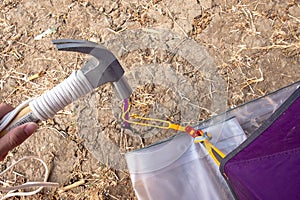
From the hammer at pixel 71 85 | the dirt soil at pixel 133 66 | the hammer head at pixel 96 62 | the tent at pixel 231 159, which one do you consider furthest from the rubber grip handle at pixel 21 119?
the tent at pixel 231 159

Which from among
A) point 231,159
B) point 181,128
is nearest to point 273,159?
point 231,159

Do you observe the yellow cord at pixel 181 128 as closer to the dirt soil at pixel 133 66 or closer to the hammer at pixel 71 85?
the dirt soil at pixel 133 66

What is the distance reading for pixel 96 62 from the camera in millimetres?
739

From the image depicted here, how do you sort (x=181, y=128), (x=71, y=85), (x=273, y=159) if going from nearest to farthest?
1. (x=71, y=85)
2. (x=273, y=159)
3. (x=181, y=128)

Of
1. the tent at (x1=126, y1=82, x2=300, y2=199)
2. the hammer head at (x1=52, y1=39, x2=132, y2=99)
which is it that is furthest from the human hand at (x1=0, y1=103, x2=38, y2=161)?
the tent at (x1=126, y1=82, x2=300, y2=199)

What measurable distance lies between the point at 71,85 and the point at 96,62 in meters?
0.07

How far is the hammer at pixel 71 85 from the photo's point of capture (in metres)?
0.70

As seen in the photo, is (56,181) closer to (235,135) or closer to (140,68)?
(140,68)

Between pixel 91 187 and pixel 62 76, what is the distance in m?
0.42

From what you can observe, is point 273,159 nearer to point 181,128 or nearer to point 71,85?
point 181,128

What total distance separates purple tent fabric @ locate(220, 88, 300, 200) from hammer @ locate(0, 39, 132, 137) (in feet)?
1.11

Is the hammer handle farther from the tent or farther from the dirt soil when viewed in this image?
the tent

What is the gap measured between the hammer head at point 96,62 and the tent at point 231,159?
34cm

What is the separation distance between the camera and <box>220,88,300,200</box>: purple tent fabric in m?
0.82
